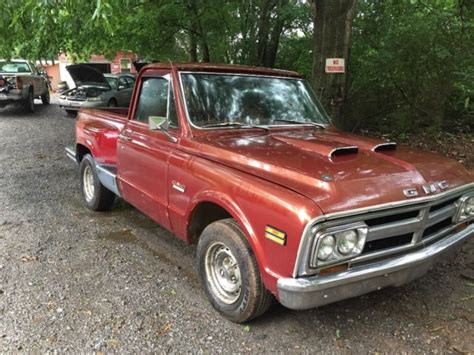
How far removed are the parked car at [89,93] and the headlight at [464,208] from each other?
44.5 feet

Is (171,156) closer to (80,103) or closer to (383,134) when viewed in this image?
(383,134)

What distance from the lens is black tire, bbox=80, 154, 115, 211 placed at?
18.1ft

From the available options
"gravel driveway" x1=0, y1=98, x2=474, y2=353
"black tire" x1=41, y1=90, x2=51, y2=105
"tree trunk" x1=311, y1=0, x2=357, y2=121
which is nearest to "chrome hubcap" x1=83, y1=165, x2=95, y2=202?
"gravel driveway" x1=0, y1=98, x2=474, y2=353

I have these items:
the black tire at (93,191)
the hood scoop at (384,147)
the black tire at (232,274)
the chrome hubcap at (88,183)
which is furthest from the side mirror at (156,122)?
the chrome hubcap at (88,183)

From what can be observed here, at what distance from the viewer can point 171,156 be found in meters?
3.76

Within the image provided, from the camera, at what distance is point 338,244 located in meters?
2.59

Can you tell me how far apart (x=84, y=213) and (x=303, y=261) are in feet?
12.9

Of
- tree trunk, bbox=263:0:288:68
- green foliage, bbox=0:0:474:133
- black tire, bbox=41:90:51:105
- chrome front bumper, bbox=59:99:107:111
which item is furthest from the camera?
black tire, bbox=41:90:51:105

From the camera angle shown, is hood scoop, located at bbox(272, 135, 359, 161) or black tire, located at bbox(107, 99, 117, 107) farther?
black tire, located at bbox(107, 99, 117, 107)

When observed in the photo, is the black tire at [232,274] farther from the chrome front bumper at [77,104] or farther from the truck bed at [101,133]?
the chrome front bumper at [77,104]

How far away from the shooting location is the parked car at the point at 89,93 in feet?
50.5

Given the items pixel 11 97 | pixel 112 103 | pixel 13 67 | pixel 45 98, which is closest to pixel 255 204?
pixel 112 103

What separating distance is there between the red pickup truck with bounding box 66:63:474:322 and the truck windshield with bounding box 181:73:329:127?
0.01m

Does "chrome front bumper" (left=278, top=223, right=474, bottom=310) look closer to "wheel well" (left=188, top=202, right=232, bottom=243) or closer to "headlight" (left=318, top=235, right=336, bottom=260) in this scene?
"headlight" (left=318, top=235, right=336, bottom=260)
